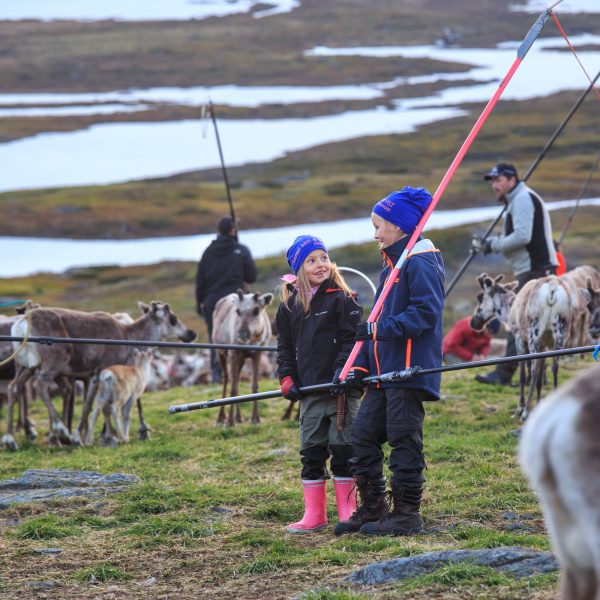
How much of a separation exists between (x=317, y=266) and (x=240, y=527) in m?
2.02

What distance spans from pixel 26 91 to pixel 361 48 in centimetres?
3092


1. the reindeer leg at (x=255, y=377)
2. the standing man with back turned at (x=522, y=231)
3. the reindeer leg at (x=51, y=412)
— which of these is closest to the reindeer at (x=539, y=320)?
the standing man with back turned at (x=522, y=231)

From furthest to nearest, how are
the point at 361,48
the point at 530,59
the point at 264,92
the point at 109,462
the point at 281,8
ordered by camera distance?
the point at 281,8, the point at 361,48, the point at 530,59, the point at 264,92, the point at 109,462

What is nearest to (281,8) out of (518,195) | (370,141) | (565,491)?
(370,141)

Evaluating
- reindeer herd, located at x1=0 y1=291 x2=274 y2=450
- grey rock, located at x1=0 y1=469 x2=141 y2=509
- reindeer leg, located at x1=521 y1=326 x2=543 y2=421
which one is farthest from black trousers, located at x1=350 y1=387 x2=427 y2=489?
reindeer herd, located at x1=0 y1=291 x2=274 y2=450

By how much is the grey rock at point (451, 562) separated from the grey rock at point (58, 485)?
358cm

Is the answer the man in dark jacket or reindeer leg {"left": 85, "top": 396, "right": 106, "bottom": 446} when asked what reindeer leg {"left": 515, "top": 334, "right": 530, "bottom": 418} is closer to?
reindeer leg {"left": 85, "top": 396, "right": 106, "bottom": 446}

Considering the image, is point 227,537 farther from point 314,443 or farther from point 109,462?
point 109,462

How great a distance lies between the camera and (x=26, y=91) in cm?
9619

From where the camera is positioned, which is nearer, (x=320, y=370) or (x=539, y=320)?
(x=320, y=370)

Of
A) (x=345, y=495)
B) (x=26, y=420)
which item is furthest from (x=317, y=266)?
(x=26, y=420)

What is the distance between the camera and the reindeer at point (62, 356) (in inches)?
525

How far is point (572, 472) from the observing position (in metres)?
4.01

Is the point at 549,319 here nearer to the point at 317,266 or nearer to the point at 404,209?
the point at 317,266
